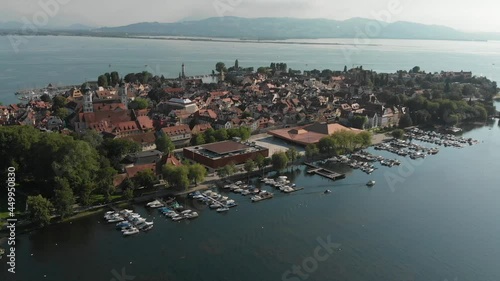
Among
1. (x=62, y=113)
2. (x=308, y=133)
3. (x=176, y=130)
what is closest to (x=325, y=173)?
(x=308, y=133)

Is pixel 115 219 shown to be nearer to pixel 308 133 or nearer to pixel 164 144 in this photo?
pixel 164 144

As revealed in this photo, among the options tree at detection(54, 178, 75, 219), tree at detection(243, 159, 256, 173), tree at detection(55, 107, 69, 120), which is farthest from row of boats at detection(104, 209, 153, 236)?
tree at detection(55, 107, 69, 120)

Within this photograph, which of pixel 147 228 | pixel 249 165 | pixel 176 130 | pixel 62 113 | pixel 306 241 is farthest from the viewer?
pixel 62 113

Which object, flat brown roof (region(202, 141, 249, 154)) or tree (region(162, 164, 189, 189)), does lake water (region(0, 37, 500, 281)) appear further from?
flat brown roof (region(202, 141, 249, 154))

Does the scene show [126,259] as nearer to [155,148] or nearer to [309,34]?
[155,148]

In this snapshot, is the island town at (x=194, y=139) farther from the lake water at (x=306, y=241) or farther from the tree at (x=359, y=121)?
the lake water at (x=306, y=241)

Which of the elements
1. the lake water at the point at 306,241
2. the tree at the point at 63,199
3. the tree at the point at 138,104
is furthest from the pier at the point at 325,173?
the tree at the point at 138,104
